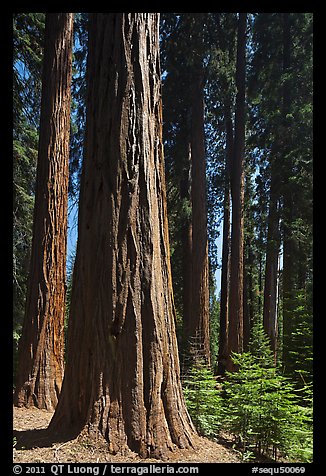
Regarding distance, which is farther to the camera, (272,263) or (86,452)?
(272,263)

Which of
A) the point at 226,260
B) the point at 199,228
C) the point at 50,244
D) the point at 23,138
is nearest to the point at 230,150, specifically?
the point at 226,260

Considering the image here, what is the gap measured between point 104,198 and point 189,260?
12864 mm

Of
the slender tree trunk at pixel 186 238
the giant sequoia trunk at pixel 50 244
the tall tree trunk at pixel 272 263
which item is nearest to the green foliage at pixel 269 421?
the giant sequoia trunk at pixel 50 244

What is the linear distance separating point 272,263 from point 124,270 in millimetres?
14816

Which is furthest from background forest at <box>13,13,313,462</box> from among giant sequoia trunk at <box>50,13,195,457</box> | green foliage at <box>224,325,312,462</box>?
giant sequoia trunk at <box>50,13,195,457</box>

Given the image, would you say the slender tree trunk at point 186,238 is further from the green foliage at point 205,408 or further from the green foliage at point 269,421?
the green foliage at point 269,421

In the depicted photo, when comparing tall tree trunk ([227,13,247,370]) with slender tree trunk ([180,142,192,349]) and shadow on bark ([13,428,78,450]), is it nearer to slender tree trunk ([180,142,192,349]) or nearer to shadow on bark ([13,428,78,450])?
slender tree trunk ([180,142,192,349])

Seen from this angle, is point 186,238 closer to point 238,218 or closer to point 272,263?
point 238,218

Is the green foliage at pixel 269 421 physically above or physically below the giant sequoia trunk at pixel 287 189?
below

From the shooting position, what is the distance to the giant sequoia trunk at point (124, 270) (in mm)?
3988

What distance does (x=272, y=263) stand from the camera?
18.1 meters

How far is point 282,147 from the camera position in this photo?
51.0 feet

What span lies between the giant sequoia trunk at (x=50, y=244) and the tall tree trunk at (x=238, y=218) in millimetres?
8599
